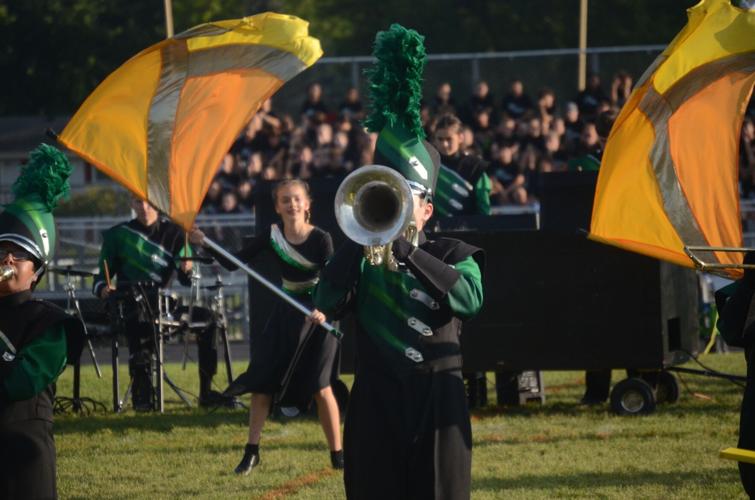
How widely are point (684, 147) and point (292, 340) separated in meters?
3.11

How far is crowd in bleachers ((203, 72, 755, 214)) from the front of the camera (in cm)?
1783

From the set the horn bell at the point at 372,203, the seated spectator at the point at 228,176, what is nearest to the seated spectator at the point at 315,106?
the seated spectator at the point at 228,176

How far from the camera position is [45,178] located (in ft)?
29.4

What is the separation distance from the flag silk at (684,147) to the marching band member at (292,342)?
2.57 meters

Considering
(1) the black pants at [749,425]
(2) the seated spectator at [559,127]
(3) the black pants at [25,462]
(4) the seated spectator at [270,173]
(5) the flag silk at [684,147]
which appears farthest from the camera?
(4) the seated spectator at [270,173]

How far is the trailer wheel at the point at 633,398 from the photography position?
1111 centimetres

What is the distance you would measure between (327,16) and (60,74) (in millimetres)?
8785

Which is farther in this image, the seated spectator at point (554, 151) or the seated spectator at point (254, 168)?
the seated spectator at point (254, 168)

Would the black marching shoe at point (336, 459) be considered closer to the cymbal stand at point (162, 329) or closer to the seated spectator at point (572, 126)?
the cymbal stand at point (162, 329)

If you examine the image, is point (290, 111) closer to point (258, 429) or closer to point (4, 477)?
point (258, 429)

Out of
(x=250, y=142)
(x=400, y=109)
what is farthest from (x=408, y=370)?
(x=250, y=142)

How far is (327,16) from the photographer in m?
41.0

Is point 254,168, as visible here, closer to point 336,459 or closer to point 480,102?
point 480,102

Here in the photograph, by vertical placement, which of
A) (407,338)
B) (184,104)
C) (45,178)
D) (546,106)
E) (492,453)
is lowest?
(492,453)
